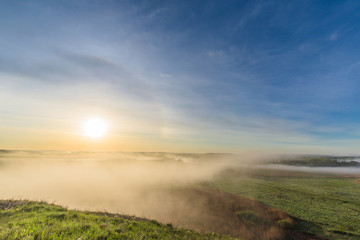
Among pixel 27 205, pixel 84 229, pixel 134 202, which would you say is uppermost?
pixel 84 229

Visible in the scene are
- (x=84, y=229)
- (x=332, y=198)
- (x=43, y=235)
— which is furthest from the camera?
(x=332, y=198)

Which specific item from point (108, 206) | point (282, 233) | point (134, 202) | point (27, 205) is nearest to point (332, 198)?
point (282, 233)

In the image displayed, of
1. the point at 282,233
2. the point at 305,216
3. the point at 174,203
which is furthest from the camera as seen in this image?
the point at 174,203

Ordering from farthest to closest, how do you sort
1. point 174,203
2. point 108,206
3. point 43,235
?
point 174,203 → point 108,206 → point 43,235

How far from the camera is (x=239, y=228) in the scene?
22859mm

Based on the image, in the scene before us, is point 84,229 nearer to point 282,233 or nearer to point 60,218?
point 60,218

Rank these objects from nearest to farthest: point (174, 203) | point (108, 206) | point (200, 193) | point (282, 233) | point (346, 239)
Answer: point (346, 239) < point (282, 233) < point (108, 206) < point (174, 203) < point (200, 193)

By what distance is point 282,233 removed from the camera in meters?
21.7

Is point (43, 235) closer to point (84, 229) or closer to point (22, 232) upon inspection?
point (22, 232)

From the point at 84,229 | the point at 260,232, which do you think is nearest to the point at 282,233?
the point at 260,232

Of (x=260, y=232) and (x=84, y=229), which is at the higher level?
(x=84, y=229)

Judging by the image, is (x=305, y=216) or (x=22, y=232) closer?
(x=22, y=232)

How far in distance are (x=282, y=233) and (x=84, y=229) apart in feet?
76.9

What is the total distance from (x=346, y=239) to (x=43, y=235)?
3098 cm
